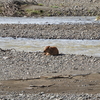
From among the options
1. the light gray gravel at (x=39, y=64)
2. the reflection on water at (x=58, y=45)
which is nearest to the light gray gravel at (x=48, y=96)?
the light gray gravel at (x=39, y=64)

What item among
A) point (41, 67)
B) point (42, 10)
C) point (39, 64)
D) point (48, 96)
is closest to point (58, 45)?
point (39, 64)

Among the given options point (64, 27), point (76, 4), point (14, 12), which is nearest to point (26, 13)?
point (14, 12)

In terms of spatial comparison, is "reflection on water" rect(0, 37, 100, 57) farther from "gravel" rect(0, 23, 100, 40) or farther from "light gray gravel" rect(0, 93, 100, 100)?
"light gray gravel" rect(0, 93, 100, 100)

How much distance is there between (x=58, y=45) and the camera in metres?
18.6

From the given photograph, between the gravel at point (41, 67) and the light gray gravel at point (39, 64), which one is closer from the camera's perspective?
the gravel at point (41, 67)

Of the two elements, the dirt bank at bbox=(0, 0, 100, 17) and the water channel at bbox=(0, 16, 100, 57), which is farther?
the dirt bank at bbox=(0, 0, 100, 17)

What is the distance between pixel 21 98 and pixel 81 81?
238 centimetres

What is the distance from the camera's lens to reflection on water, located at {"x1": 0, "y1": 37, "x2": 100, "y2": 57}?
16.9m

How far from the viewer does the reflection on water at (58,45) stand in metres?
16.9

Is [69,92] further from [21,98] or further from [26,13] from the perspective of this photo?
[26,13]

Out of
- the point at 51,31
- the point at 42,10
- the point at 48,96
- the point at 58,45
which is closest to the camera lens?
the point at 48,96

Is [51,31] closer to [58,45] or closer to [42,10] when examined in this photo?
[58,45]

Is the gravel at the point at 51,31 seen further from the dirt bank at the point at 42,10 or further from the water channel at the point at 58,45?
the dirt bank at the point at 42,10

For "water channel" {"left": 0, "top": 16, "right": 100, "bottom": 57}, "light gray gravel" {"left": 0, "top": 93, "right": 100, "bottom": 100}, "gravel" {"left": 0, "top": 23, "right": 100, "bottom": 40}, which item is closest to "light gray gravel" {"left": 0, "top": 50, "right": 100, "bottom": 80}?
"light gray gravel" {"left": 0, "top": 93, "right": 100, "bottom": 100}
